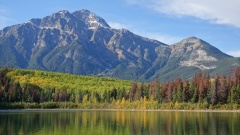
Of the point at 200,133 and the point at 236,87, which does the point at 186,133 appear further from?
the point at 236,87

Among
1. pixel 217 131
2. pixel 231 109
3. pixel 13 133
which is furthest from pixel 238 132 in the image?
pixel 231 109

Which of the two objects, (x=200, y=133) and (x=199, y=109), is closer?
(x=200, y=133)

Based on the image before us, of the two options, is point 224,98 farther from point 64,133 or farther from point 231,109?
point 64,133

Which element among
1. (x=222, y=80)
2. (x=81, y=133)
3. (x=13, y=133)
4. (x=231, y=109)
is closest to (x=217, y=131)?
(x=81, y=133)

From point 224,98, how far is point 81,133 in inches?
5109

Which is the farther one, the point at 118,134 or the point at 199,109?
the point at 199,109

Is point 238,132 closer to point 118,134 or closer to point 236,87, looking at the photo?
point 118,134

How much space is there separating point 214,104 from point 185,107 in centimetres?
1502

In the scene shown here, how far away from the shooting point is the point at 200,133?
266 ft

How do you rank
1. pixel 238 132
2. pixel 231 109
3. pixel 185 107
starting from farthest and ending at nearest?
1. pixel 185 107
2. pixel 231 109
3. pixel 238 132

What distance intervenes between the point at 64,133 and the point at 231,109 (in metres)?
122

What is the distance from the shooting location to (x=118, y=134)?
8038 cm

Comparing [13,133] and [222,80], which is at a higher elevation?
[222,80]

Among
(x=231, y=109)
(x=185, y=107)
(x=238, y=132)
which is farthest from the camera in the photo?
(x=185, y=107)
